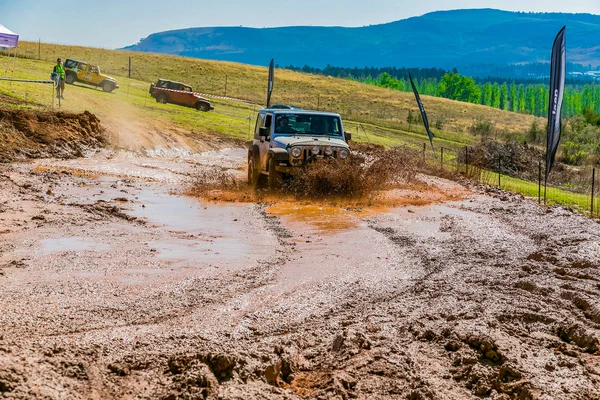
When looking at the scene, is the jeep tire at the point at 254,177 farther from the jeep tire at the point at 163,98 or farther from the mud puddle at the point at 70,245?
the jeep tire at the point at 163,98

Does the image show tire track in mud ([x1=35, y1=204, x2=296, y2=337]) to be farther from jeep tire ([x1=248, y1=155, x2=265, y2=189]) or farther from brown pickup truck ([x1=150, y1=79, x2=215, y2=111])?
brown pickup truck ([x1=150, y1=79, x2=215, y2=111])

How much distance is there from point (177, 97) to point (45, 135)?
2265 cm

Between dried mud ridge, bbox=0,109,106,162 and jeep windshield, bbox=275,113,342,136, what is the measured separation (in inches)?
333

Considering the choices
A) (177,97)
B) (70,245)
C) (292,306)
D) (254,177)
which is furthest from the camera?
(177,97)

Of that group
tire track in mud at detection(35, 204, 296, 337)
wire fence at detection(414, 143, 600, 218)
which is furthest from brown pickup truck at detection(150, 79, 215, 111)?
tire track in mud at detection(35, 204, 296, 337)

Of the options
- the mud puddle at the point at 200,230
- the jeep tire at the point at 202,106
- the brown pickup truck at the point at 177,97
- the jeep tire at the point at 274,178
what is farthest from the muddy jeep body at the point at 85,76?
the jeep tire at the point at 274,178

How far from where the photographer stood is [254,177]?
1942 centimetres

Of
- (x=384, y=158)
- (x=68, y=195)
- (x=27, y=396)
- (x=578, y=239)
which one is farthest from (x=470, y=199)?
(x=27, y=396)

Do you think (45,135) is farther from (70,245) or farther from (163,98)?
(163,98)

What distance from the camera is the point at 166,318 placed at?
727cm

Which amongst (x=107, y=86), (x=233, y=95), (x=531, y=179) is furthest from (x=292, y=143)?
Result: (x=233, y=95)

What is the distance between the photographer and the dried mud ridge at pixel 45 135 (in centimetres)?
2270

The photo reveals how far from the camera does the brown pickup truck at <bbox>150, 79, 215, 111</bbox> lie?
46125mm

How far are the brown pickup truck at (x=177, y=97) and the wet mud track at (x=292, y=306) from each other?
31.4 m
